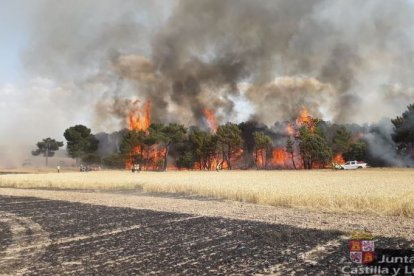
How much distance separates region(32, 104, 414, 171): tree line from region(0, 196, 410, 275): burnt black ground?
81.9 meters

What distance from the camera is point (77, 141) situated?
12475 centimetres

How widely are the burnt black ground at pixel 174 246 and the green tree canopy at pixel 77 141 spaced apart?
355 feet

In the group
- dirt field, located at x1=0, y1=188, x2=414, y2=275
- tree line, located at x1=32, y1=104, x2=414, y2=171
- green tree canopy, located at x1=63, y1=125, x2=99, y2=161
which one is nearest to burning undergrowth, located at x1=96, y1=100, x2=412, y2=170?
tree line, located at x1=32, y1=104, x2=414, y2=171

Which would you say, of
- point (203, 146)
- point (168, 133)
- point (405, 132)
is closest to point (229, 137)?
point (203, 146)

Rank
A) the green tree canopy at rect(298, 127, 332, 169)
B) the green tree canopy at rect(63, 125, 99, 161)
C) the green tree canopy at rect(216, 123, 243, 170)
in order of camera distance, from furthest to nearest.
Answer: the green tree canopy at rect(63, 125, 99, 161) → the green tree canopy at rect(216, 123, 243, 170) → the green tree canopy at rect(298, 127, 332, 169)

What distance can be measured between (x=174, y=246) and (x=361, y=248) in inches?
230

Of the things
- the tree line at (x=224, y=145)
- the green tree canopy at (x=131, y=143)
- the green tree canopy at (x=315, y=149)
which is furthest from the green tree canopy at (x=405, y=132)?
the green tree canopy at (x=131, y=143)

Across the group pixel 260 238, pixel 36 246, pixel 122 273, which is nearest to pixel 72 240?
pixel 36 246

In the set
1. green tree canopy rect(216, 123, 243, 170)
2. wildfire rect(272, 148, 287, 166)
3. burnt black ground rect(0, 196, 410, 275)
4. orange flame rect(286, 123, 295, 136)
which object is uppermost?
orange flame rect(286, 123, 295, 136)

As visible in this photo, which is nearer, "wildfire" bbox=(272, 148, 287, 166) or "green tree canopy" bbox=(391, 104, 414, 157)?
"green tree canopy" bbox=(391, 104, 414, 157)

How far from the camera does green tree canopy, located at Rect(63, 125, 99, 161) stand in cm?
12462

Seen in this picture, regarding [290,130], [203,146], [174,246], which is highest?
[290,130]

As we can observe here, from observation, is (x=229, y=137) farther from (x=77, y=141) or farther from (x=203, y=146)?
(x=77, y=141)

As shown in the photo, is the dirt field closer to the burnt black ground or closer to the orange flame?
the burnt black ground
